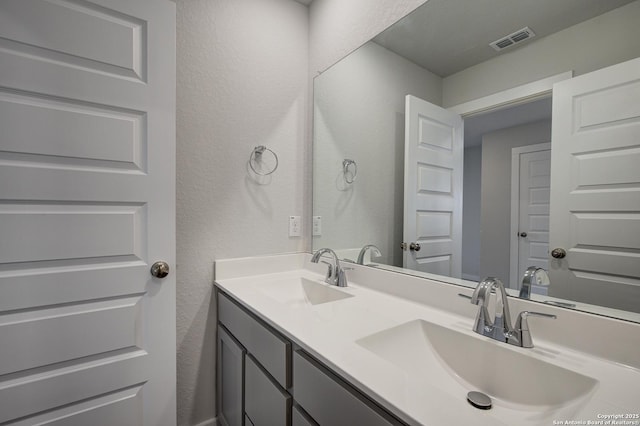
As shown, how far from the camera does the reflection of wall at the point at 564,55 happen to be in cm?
72

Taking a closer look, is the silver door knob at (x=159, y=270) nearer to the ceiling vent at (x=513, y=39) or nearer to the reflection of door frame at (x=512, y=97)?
the reflection of door frame at (x=512, y=97)

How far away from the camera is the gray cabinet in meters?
0.64

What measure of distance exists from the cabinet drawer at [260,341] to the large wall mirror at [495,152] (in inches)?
23.9

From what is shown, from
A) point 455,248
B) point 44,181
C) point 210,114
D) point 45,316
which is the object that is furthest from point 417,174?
point 45,316

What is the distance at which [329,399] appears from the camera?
69 centimetres

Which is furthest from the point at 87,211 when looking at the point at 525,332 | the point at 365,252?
the point at 525,332

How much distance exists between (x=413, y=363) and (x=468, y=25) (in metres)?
1.18

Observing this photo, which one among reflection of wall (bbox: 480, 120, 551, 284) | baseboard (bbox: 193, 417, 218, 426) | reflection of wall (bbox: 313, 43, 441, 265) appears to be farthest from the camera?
baseboard (bbox: 193, 417, 218, 426)

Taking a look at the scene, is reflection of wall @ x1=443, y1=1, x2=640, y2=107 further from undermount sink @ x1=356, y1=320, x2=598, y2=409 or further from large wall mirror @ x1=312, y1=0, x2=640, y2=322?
undermount sink @ x1=356, y1=320, x2=598, y2=409

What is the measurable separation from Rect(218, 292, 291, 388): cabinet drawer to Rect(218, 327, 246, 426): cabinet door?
0.19ft

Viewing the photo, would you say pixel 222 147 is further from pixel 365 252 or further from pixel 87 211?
pixel 365 252

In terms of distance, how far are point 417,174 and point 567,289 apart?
63 centimetres

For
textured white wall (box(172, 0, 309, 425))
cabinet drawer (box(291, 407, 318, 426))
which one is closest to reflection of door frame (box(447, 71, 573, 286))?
textured white wall (box(172, 0, 309, 425))

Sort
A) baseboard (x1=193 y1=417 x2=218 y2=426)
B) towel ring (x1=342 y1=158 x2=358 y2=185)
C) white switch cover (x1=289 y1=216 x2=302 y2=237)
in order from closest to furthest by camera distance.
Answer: baseboard (x1=193 y1=417 x2=218 y2=426)
towel ring (x1=342 y1=158 x2=358 y2=185)
white switch cover (x1=289 y1=216 x2=302 y2=237)
